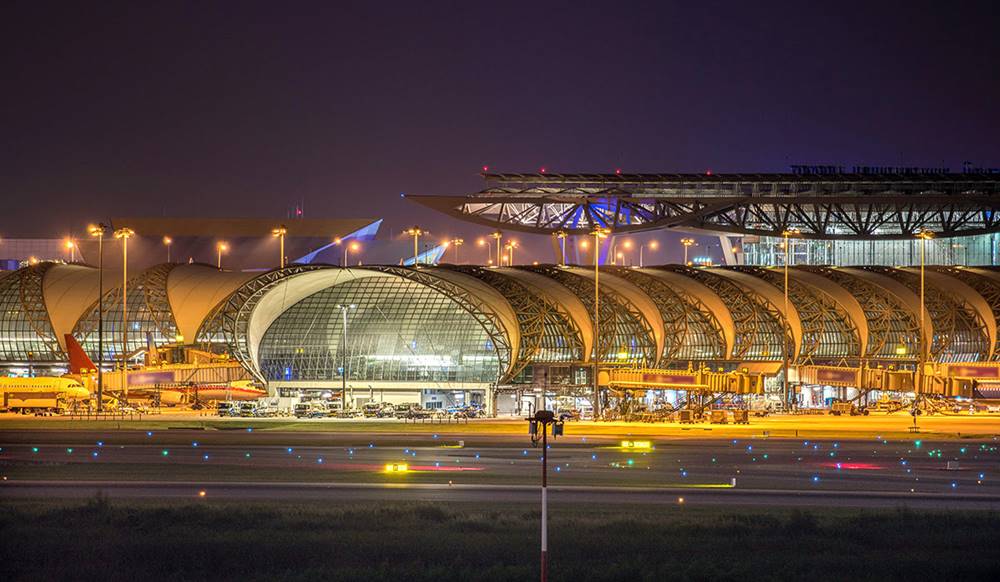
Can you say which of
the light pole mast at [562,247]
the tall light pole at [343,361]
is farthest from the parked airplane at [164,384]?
the light pole mast at [562,247]

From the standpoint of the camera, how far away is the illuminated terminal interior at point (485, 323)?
99.7 metres

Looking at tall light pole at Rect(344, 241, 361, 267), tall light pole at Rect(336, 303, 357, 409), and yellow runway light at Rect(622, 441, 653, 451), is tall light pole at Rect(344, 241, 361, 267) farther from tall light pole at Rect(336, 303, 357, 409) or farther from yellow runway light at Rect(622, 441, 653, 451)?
yellow runway light at Rect(622, 441, 653, 451)

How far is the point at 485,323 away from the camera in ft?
325

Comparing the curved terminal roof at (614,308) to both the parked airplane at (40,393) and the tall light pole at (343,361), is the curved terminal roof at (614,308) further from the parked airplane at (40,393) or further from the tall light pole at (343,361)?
the parked airplane at (40,393)

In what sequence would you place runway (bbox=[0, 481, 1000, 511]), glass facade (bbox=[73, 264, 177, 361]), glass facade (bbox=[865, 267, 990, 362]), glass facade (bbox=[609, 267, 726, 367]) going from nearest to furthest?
runway (bbox=[0, 481, 1000, 511]), glass facade (bbox=[609, 267, 726, 367]), glass facade (bbox=[73, 264, 177, 361]), glass facade (bbox=[865, 267, 990, 362])

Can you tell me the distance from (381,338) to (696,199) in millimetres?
42994

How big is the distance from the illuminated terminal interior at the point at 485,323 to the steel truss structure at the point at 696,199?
11.9 meters

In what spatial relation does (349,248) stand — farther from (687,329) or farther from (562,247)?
(687,329)

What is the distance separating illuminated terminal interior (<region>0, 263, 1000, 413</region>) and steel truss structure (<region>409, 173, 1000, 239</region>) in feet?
39.0

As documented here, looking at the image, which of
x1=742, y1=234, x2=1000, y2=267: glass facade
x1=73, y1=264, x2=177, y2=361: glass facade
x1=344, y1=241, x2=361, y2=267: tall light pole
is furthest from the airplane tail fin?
x1=742, y1=234, x2=1000, y2=267: glass facade

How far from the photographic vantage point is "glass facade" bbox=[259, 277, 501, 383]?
10112 cm

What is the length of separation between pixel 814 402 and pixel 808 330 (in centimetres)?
633

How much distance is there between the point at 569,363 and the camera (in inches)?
3875

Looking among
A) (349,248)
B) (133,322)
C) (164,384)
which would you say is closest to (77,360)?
(164,384)
